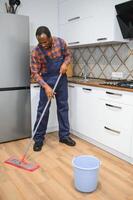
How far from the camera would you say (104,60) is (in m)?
2.92

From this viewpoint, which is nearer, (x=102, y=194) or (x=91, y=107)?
(x=102, y=194)

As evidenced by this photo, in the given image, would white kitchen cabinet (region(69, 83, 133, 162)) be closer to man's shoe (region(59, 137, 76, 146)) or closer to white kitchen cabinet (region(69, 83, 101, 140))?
white kitchen cabinet (region(69, 83, 101, 140))

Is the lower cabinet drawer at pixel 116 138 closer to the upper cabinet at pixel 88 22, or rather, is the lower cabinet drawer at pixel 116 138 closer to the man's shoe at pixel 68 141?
the man's shoe at pixel 68 141

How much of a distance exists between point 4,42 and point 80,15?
1085 mm

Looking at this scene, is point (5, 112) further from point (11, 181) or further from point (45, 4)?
point (45, 4)

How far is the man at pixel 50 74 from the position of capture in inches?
96.3

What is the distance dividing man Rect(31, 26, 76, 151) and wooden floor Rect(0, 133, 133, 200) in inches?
8.6

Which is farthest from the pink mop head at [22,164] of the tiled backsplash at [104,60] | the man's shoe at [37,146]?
the tiled backsplash at [104,60]

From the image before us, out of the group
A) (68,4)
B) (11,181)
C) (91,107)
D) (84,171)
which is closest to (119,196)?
(84,171)

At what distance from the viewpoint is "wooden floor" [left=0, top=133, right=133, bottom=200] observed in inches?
66.9

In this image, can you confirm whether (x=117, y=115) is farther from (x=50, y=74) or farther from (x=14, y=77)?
(x=14, y=77)

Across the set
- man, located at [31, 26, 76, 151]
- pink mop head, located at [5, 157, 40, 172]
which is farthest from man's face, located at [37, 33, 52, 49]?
pink mop head, located at [5, 157, 40, 172]

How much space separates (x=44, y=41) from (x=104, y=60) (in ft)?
3.27

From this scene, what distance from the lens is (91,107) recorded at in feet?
8.52
